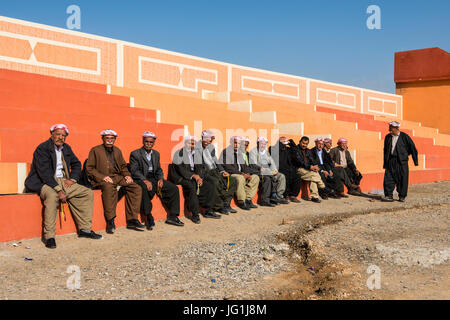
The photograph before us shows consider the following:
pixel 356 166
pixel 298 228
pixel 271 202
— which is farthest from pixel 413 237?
pixel 356 166

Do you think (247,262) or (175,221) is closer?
(247,262)

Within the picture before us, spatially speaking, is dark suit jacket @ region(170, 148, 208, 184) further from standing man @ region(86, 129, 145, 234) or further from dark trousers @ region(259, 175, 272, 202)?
dark trousers @ region(259, 175, 272, 202)

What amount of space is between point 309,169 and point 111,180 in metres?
4.35

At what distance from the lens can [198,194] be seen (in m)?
6.85

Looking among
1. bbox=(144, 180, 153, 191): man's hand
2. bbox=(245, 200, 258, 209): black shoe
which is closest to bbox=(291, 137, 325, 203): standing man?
bbox=(245, 200, 258, 209): black shoe

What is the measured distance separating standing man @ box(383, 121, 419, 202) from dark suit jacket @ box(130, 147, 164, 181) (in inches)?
187

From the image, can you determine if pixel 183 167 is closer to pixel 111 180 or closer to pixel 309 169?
pixel 111 180

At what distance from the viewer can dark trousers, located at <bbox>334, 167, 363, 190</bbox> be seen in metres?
9.23

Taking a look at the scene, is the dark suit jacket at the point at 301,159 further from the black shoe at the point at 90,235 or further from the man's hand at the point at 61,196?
the man's hand at the point at 61,196

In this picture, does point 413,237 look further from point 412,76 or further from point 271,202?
point 412,76

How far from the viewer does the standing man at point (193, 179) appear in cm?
660

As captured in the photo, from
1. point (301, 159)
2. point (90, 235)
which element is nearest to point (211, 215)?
point (90, 235)

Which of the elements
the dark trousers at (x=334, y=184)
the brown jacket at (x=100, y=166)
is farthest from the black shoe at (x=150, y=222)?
the dark trousers at (x=334, y=184)

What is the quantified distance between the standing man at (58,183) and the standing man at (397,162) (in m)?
5.88
